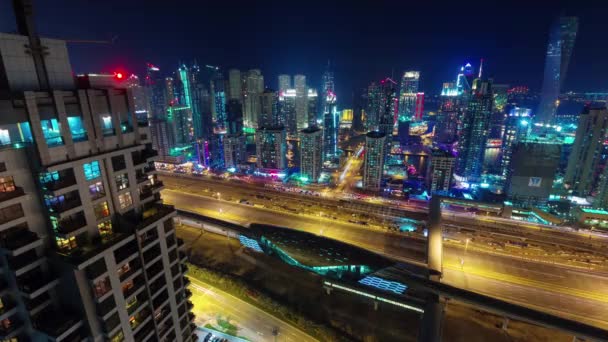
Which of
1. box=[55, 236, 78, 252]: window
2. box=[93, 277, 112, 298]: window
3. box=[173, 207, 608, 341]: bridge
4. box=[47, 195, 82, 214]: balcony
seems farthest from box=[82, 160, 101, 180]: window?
box=[173, 207, 608, 341]: bridge

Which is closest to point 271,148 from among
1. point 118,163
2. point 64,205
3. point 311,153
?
point 311,153

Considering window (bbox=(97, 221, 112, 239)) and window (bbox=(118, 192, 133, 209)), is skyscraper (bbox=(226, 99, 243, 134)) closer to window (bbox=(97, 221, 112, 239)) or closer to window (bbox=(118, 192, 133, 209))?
window (bbox=(118, 192, 133, 209))

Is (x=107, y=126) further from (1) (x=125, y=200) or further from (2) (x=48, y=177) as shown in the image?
(1) (x=125, y=200)

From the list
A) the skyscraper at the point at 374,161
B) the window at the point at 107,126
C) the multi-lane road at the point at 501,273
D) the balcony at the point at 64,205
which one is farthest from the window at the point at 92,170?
the skyscraper at the point at 374,161

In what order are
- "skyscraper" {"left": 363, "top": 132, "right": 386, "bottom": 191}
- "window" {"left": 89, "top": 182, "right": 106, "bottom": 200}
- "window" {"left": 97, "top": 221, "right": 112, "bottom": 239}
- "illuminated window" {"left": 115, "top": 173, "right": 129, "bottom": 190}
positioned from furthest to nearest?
"skyscraper" {"left": 363, "top": 132, "right": 386, "bottom": 191}
"illuminated window" {"left": 115, "top": 173, "right": 129, "bottom": 190}
"window" {"left": 97, "top": 221, "right": 112, "bottom": 239}
"window" {"left": 89, "top": 182, "right": 106, "bottom": 200}

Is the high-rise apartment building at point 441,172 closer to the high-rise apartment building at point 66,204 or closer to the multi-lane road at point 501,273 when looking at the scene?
the multi-lane road at point 501,273
